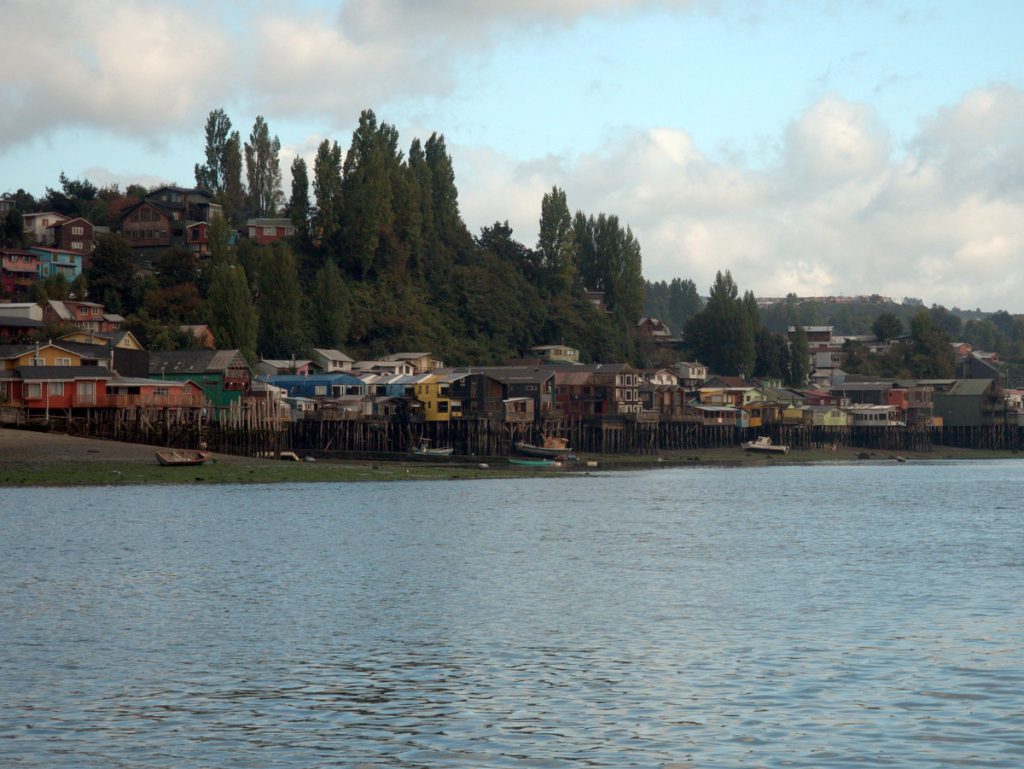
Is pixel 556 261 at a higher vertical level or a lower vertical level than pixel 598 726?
higher

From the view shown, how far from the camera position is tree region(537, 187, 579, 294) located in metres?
180

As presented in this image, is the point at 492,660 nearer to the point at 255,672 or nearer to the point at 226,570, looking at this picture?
the point at 255,672

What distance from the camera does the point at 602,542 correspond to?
172 ft

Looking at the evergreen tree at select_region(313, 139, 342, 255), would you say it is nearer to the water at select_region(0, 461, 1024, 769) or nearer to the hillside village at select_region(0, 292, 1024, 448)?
the hillside village at select_region(0, 292, 1024, 448)

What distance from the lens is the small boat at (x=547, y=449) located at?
125 metres

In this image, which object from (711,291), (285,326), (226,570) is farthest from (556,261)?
(226,570)

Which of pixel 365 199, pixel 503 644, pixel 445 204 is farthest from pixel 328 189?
pixel 503 644

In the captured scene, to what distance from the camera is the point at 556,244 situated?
181000 millimetres

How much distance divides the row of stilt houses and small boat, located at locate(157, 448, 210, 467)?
376 inches

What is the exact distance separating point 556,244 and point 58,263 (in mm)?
68265

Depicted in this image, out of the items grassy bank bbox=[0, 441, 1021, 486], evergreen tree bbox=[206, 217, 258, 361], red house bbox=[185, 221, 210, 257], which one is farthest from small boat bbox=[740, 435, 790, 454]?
red house bbox=[185, 221, 210, 257]

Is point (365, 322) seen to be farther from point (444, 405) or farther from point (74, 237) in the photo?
point (74, 237)

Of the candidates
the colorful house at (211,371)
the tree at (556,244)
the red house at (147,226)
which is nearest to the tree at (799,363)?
the tree at (556,244)

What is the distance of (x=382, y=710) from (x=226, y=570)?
819 inches
